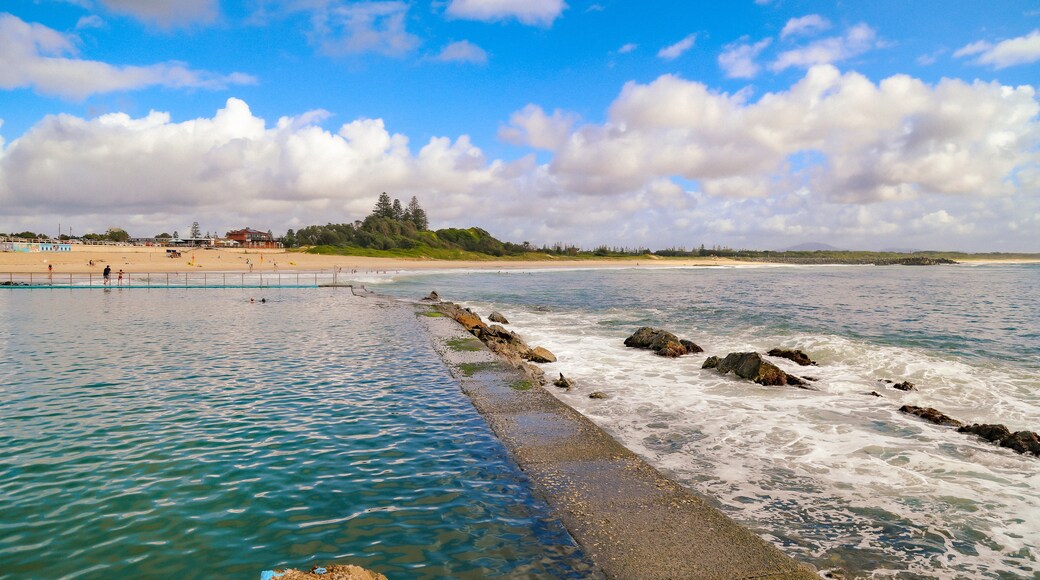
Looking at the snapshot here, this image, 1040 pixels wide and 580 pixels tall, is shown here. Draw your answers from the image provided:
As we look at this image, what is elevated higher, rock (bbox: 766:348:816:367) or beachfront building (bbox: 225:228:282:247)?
beachfront building (bbox: 225:228:282:247)

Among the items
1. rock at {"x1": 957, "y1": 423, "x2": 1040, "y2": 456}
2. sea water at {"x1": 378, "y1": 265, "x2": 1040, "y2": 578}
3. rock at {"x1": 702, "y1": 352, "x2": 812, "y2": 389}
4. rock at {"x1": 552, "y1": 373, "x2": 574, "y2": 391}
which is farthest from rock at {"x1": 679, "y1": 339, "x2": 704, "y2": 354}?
rock at {"x1": 957, "y1": 423, "x2": 1040, "y2": 456}

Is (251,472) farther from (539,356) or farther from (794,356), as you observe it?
(794,356)

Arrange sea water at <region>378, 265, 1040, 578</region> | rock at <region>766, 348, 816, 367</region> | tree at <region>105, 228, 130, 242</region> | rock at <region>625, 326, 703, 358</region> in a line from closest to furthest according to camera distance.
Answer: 1. sea water at <region>378, 265, 1040, 578</region>
2. rock at <region>766, 348, 816, 367</region>
3. rock at <region>625, 326, 703, 358</region>
4. tree at <region>105, 228, 130, 242</region>

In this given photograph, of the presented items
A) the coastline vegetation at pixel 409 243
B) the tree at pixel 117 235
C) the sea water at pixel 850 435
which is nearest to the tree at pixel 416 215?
the coastline vegetation at pixel 409 243

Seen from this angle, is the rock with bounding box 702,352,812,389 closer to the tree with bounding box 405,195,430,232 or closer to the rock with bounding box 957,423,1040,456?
Answer: the rock with bounding box 957,423,1040,456

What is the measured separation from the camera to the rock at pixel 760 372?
52.9ft

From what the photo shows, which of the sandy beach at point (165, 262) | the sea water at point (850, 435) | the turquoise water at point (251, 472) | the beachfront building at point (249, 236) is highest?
the beachfront building at point (249, 236)

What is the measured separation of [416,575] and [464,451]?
143 inches

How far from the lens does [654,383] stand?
52.5ft

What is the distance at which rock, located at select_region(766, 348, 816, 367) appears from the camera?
19.7 m

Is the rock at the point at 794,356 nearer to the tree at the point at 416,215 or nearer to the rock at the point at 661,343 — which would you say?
the rock at the point at 661,343

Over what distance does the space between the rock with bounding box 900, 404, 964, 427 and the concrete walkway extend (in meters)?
8.63

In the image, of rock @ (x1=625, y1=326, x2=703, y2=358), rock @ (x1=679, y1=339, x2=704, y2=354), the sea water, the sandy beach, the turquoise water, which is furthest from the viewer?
the sandy beach

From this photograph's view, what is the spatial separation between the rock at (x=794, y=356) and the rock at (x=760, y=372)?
3.42 m
